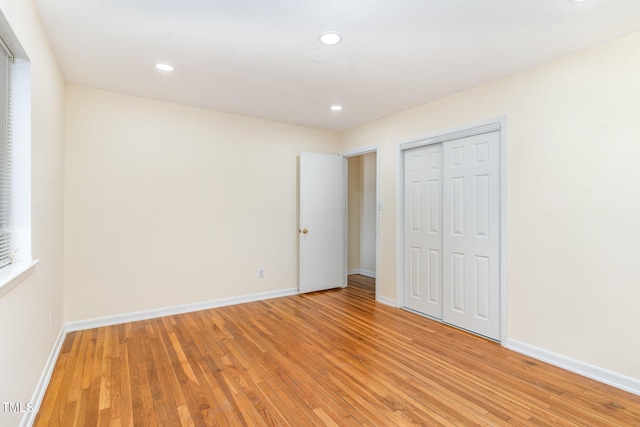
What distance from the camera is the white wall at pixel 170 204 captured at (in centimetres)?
322

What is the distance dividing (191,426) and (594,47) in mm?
3768

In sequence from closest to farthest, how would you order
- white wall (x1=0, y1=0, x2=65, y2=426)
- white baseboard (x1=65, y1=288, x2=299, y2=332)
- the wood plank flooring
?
white wall (x1=0, y1=0, x2=65, y2=426) → the wood plank flooring → white baseboard (x1=65, y1=288, x2=299, y2=332)

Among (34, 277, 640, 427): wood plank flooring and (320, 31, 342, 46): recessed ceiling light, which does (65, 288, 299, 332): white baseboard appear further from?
(320, 31, 342, 46): recessed ceiling light

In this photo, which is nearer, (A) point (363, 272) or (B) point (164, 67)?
(B) point (164, 67)

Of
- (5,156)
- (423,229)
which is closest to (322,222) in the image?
(423,229)

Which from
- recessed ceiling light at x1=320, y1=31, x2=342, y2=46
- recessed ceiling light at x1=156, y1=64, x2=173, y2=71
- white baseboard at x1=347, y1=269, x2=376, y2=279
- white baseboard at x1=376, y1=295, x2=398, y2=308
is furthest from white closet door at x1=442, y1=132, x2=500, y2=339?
recessed ceiling light at x1=156, y1=64, x2=173, y2=71

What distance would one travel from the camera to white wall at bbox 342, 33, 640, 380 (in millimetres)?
2215

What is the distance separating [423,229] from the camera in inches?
147

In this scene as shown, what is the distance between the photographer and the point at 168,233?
366cm

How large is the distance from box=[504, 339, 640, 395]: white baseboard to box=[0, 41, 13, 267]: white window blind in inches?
145

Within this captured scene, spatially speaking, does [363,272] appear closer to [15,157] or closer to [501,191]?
[501,191]

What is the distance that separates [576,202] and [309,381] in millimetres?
2457

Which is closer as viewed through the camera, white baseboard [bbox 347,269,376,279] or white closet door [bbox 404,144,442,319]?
white closet door [bbox 404,144,442,319]

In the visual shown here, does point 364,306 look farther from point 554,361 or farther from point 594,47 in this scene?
point 594,47
